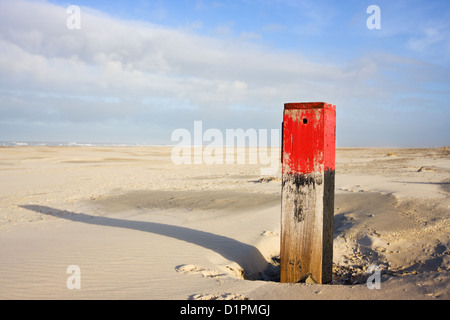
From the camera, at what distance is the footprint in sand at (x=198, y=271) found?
4.16 m

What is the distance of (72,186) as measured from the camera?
45.4ft

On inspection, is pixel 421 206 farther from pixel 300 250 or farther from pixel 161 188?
pixel 161 188

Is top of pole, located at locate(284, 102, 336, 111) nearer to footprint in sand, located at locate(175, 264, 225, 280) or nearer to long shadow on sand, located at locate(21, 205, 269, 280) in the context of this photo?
footprint in sand, located at locate(175, 264, 225, 280)

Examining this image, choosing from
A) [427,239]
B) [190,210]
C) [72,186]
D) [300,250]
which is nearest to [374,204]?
[427,239]

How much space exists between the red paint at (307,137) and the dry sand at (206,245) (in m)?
1.30

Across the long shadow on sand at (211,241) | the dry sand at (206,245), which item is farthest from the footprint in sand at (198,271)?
the long shadow on sand at (211,241)

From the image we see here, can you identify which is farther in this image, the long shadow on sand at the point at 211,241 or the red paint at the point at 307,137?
the long shadow on sand at the point at 211,241

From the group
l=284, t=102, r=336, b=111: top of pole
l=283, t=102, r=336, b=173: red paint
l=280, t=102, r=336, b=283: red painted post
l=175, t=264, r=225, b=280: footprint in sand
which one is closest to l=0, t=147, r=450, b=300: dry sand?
l=175, t=264, r=225, b=280: footprint in sand

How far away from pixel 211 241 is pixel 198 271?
149 centimetres

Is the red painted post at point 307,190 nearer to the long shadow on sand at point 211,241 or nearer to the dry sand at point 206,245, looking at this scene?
the dry sand at point 206,245

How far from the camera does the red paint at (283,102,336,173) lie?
3.80 meters
